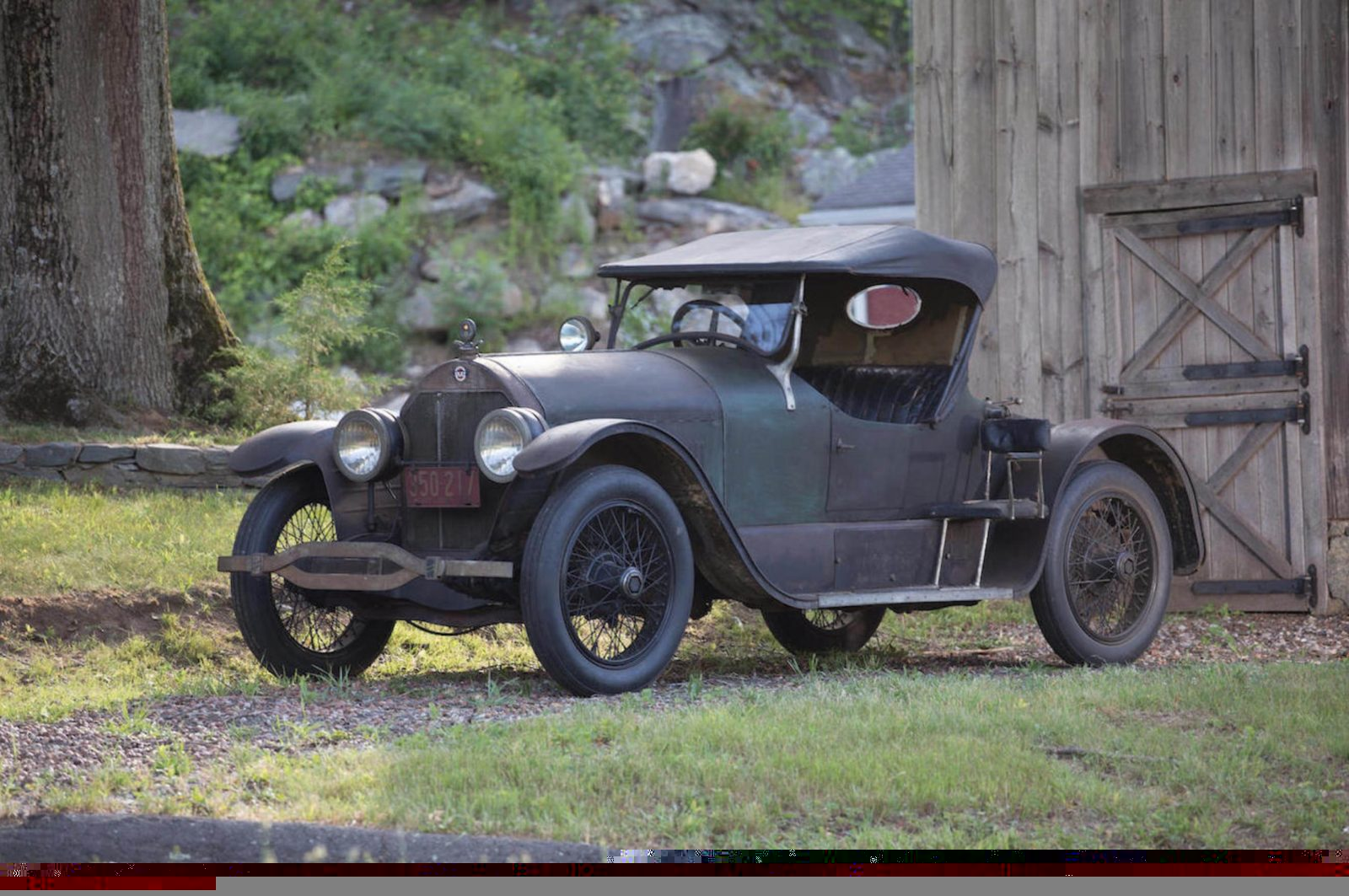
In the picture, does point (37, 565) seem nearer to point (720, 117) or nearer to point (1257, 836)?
point (1257, 836)

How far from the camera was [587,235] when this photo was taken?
2153cm

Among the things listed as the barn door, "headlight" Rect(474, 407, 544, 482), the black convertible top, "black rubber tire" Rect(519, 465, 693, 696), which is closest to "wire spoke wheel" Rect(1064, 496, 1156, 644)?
the black convertible top

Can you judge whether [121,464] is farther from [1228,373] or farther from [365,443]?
[1228,373]

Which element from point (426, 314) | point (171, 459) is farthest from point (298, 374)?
point (426, 314)

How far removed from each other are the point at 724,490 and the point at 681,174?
53.8 ft

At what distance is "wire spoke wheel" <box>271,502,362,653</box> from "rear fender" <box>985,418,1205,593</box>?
2.85 meters

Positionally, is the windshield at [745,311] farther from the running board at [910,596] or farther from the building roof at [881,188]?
the building roof at [881,188]

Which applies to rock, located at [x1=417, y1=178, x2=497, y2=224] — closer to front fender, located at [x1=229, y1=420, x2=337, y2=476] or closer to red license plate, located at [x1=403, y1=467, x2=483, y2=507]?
front fender, located at [x1=229, y1=420, x2=337, y2=476]

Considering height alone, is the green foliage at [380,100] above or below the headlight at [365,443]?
above

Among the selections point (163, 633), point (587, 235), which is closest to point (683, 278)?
point (163, 633)

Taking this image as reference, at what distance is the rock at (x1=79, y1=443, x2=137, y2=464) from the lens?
10289 millimetres

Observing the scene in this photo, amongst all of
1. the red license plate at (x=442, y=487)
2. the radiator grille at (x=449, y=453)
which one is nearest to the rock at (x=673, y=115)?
the radiator grille at (x=449, y=453)

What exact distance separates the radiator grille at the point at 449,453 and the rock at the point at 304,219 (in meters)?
13.1

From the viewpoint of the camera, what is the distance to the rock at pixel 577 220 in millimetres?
21422
